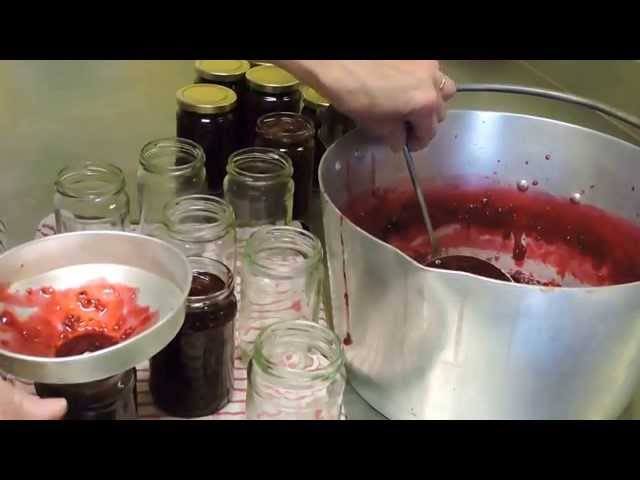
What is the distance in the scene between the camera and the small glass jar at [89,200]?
68 cm

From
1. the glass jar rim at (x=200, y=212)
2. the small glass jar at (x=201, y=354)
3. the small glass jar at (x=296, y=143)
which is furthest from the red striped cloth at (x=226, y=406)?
the small glass jar at (x=296, y=143)

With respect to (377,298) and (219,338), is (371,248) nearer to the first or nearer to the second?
(377,298)

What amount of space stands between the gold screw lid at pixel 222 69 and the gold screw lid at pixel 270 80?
2 centimetres

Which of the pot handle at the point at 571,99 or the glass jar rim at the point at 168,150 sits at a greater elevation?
the pot handle at the point at 571,99

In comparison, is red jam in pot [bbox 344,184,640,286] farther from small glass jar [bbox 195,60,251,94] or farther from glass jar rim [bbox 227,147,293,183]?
small glass jar [bbox 195,60,251,94]

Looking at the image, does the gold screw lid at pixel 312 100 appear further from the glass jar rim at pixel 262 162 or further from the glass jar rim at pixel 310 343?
the glass jar rim at pixel 310 343

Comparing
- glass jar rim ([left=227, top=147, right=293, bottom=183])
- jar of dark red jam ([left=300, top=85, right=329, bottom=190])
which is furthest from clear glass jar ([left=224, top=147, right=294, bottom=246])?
jar of dark red jam ([left=300, top=85, right=329, bottom=190])

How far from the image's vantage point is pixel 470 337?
0.47 metres

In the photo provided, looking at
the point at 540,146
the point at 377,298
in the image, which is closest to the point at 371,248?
the point at 377,298

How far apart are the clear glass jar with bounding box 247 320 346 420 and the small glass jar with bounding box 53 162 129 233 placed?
0.76 ft

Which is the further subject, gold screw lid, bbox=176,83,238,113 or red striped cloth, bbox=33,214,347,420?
gold screw lid, bbox=176,83,238,113

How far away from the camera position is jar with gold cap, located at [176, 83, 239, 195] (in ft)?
2.56

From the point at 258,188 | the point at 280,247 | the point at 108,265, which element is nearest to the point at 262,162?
the point at 258,188

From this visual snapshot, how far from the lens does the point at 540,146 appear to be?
67 cm
